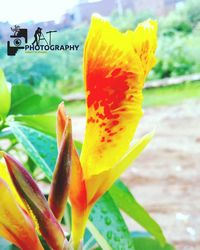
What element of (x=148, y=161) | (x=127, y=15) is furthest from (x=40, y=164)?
(x=148, y=161)

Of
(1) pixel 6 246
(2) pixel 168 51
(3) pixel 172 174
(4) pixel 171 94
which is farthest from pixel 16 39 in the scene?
(4) pixel 171 94

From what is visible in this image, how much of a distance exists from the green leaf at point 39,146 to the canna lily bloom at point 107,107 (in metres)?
0.07

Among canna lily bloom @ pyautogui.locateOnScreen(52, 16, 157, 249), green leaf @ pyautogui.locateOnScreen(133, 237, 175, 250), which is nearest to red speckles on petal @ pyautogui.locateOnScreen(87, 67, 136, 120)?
canna lily bloom @ pyautogui.locateOnScreen(52, 16, 157, 249)

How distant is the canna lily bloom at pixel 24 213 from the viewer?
8.4 inches

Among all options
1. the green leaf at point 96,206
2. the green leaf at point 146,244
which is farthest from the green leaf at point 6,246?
the green leaf at point 146,244

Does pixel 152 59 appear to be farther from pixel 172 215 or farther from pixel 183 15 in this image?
pixel 183 15

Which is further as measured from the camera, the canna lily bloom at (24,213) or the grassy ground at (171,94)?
the grassy ground at (171,94)

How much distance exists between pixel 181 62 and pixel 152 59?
447cm

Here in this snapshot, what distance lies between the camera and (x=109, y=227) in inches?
11.2

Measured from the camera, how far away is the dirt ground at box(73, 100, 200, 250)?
8.62 feet

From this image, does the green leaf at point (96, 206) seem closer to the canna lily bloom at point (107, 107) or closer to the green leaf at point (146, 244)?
the canna lily bloom at point (107, 107)

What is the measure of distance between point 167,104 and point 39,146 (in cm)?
421

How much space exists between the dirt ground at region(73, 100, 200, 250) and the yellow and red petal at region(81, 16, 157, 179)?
87.6 inches

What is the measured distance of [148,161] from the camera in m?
3.53
